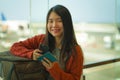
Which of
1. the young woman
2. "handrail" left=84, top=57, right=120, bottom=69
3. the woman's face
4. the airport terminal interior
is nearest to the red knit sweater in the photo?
the young woman

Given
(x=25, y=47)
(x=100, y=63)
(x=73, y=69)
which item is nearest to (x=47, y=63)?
(x=73, y=69)

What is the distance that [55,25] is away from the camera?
1.30 metres

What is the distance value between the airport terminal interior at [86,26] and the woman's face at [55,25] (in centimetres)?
49

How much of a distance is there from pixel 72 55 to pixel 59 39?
0.56 feet

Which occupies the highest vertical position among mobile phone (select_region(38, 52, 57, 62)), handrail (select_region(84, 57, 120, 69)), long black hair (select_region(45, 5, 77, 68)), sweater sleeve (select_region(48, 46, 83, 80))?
long black hair (select_region(45, 5, 77, 68))

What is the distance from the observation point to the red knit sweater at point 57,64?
4.00ft

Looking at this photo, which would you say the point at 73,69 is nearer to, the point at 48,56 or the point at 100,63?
the point at 48,56

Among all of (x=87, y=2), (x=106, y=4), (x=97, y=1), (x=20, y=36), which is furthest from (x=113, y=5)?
(x=20, y=36)

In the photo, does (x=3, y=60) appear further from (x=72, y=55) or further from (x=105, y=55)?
(x=105, y=55)

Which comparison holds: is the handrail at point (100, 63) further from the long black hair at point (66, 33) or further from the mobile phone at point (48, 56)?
the mobile phone at point (48, 56)

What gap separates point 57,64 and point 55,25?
26cm

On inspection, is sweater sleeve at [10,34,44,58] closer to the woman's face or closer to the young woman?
the young woman

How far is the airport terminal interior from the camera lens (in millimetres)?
1817

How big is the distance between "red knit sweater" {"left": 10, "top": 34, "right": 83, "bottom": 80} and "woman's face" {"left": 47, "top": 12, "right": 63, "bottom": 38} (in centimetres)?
15
